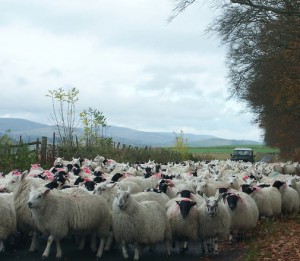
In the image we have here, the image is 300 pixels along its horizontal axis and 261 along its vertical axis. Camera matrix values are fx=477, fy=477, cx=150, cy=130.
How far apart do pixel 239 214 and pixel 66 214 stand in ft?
15.7

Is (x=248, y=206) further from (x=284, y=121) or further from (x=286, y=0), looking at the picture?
(x=284, y=121)

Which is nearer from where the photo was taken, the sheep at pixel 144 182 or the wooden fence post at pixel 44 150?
the sheep at pixel 144 182

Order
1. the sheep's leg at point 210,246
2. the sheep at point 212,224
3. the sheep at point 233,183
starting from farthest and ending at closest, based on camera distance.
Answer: the sheep at point 233,183 < the sheep's leg at point 210,246 < the sheep at point 212,224

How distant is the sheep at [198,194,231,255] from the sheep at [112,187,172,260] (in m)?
1.11

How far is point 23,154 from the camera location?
67.5ft

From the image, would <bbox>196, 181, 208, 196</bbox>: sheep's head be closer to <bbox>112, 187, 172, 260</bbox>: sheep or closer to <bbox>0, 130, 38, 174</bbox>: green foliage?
<bbox>112, 187, 172, 260</bbox>: sheep

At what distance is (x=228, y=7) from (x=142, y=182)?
7.57 meters

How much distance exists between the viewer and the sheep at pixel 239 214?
12.6 meters

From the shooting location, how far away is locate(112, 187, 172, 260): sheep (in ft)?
33.9

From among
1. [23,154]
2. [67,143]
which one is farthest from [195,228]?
[67,143]

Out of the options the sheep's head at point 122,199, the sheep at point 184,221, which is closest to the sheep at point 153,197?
the sheep at point 184,221

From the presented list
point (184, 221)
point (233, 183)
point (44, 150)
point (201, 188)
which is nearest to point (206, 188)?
point (201, 188)

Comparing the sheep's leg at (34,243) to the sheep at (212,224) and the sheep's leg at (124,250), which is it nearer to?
the sheep's leg at (124,250)

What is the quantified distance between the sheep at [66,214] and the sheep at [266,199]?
547 centimetres
